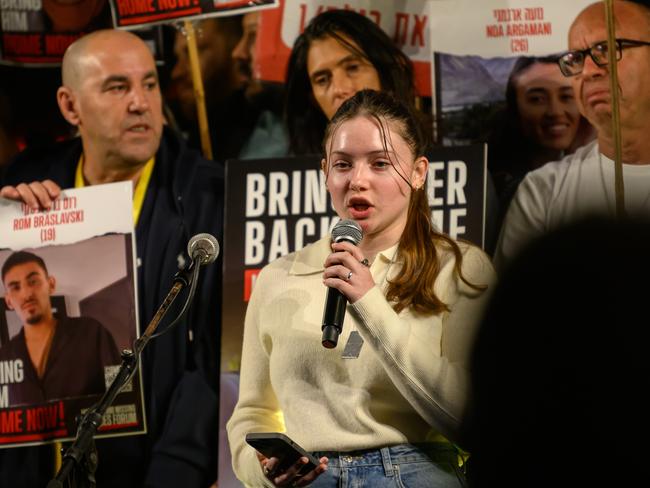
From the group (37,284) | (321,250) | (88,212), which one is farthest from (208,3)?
(321,250)

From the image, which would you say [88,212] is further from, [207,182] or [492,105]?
[492,105]

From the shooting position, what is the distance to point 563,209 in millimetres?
3803

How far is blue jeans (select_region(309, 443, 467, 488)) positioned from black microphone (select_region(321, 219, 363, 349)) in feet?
1.28

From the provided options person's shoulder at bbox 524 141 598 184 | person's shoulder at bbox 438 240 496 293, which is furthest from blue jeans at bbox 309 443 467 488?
person's shoulder at bbox 524 141 598 184

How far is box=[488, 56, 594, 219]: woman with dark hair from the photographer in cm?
396

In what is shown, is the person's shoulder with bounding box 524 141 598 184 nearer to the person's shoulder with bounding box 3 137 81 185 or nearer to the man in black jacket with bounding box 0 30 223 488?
the man in black jacket with bounding box 0 30 223 488

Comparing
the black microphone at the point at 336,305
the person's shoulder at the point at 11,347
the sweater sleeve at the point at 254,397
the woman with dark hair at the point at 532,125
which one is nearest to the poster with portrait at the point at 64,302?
the person's shoulder at the point at 11,347

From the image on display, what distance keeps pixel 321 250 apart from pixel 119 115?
57.2 inches

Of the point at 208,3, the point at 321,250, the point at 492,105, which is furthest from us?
the point at 208,3

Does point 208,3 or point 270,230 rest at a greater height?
point 208,3

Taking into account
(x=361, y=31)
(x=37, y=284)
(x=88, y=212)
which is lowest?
(x=37, y=284)

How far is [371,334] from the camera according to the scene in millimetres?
2680

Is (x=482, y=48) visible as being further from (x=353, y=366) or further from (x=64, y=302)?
(x=64, y=302)

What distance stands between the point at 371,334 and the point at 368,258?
0.41m
